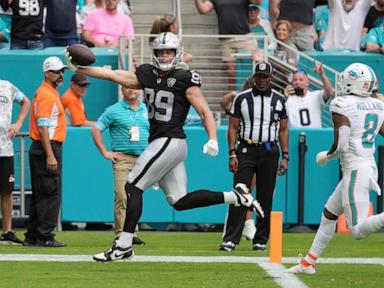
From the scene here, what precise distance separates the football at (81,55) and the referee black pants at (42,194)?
2.38m

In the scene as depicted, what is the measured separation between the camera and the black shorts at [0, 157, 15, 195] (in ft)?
39.8

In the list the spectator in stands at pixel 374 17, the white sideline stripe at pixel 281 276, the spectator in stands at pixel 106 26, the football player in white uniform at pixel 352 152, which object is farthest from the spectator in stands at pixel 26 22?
the football player in white uniform at pixel 352 152

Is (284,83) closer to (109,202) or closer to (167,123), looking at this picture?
(109,202)

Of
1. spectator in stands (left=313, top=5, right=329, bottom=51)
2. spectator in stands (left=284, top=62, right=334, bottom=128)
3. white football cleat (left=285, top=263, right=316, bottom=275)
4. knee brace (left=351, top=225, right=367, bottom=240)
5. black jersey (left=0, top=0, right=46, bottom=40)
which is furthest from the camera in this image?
spectator in stands (left=313, top=5, right=329, bottom=51)

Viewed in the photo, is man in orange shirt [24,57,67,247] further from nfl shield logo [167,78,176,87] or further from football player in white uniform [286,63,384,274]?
football player in white uniform [286,63,384,274]

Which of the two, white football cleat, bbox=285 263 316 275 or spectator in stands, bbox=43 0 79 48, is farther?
spectator in stands, bbox=43 0 79 48

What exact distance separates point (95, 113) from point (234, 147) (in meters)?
4.60

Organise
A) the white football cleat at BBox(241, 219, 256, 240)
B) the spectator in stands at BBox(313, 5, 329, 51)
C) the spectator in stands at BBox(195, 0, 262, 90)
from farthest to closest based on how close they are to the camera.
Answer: the spectator in stands at BBox(313, 5, 329, 51) → the spectator in stands at BBox(195, 0, 262, 90) → the white football cleat at BBox(241, 219, 256, 240)

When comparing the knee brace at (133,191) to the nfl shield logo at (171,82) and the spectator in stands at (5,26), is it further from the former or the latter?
the spectator in stands at (5,26)

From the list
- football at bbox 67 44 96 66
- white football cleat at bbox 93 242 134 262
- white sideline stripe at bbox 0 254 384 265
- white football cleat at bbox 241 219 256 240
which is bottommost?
white football cleat at bbox 241 219 256 240

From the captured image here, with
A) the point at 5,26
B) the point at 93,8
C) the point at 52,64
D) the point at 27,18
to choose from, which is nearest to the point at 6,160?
the point at 52,64

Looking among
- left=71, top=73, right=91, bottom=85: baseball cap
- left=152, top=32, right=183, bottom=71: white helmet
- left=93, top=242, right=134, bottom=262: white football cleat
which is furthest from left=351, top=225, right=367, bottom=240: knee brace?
left=71, top=73, right=91, bottom=85: baseball cap

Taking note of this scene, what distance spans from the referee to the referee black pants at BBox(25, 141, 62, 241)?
1.73m

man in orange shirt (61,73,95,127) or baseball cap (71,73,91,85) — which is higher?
baseball cap (71,73,91,85)
